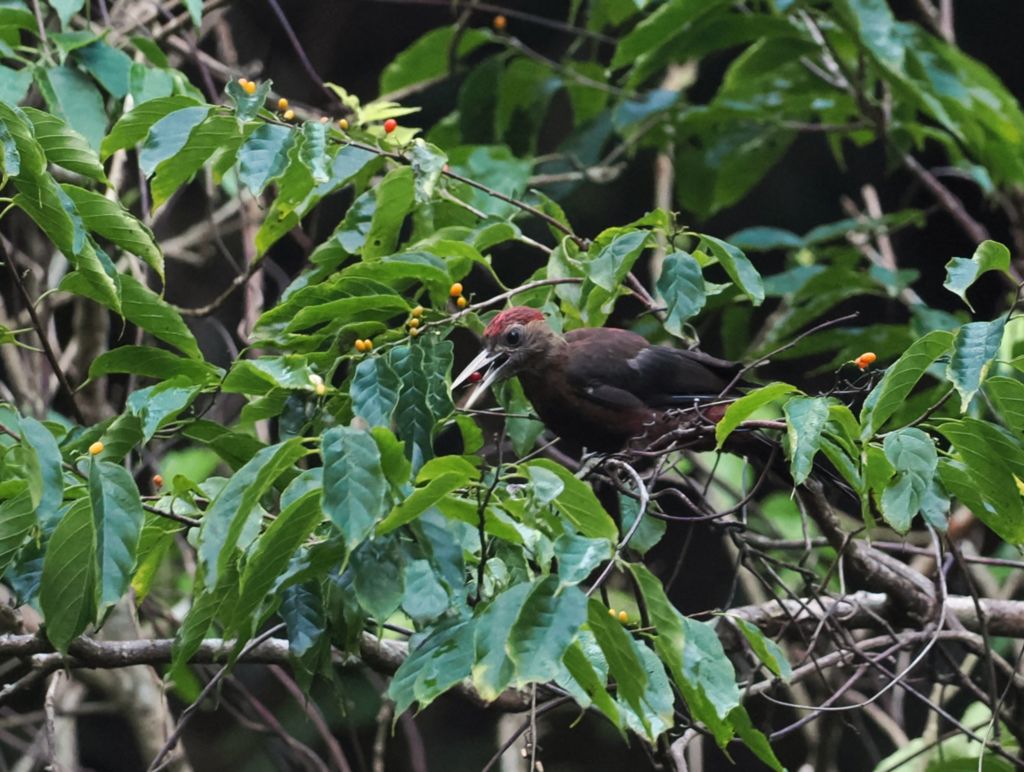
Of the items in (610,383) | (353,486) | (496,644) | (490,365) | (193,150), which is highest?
(193,150)

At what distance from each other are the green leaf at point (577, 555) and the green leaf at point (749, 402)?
0.39 m

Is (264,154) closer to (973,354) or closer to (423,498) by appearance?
(423,498)

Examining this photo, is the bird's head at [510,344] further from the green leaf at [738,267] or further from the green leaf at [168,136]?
the green leaf at [168,136]

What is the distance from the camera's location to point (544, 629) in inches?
58.7

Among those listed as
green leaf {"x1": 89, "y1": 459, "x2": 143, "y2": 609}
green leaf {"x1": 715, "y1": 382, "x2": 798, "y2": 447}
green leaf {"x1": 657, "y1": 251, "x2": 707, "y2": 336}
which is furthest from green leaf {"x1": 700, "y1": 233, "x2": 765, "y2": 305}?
green leaf {"x1": 89, "y1": 459, "x2": 143, "y2": 609}

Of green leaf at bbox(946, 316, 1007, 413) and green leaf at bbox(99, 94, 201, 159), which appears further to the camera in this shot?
green leaf at bbox(99, 94, 201, 159)

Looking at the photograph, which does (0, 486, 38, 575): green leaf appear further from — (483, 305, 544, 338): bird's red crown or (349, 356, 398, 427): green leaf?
(483, 305, 544, 338): bird's red crown

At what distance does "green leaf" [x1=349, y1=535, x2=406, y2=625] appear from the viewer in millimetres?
1704

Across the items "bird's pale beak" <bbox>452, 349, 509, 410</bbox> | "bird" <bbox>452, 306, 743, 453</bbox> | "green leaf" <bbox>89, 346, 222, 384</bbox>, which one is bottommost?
"bird" <bbox>452, 306, 743, 453</bbox>

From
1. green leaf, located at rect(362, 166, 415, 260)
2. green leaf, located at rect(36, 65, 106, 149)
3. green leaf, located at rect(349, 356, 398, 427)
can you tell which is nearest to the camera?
A: green leaf, located at rect(349, 356, 398, 427)

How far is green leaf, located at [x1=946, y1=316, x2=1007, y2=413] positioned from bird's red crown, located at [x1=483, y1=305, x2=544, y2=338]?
130cm

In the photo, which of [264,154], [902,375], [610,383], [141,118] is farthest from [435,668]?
[610,383]

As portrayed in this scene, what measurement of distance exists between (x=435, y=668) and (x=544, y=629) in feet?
0.76

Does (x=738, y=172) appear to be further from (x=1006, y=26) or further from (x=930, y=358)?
(x=1006, y=26)
